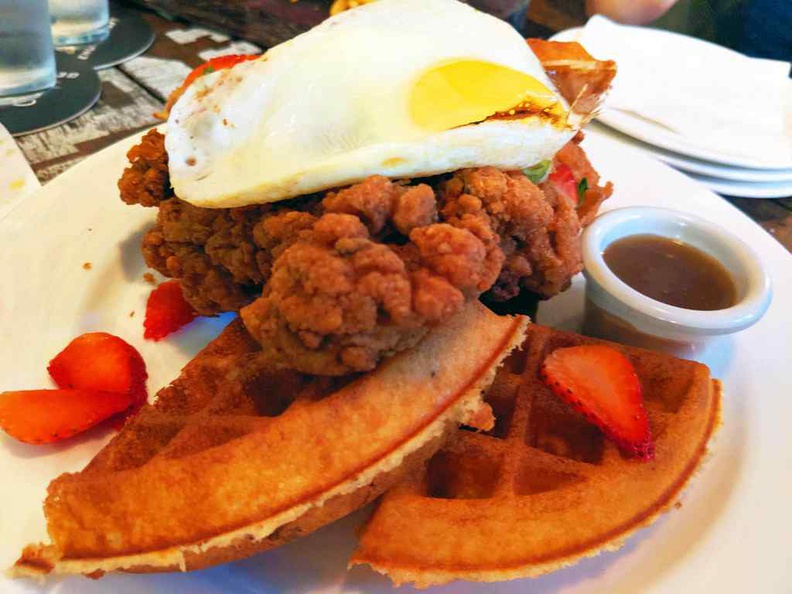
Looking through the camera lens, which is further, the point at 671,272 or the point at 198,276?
the point at 671,272

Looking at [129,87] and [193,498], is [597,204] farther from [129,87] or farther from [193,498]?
[129,87]

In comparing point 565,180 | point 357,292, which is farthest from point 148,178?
point 565,180

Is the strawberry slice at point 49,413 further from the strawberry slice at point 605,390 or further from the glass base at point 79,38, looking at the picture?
the glass base at point 79,38

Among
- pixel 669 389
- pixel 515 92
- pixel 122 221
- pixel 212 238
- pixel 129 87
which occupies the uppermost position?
pixel 515 92

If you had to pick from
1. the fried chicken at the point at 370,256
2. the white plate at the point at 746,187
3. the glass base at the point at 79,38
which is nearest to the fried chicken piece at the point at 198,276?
the fried chicken at the point at 370,256

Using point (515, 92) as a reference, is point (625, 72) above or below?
below

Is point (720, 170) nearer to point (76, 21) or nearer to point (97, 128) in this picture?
point (97, 128)

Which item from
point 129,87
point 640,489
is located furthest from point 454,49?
point 129,87
